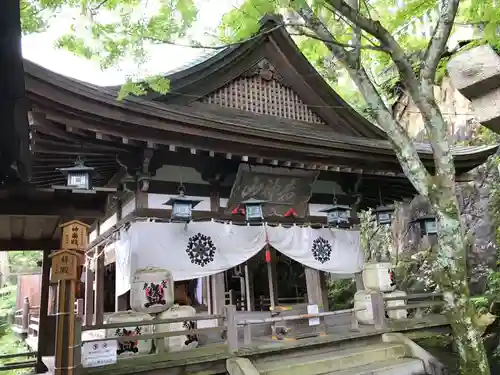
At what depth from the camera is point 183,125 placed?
21.8 ft

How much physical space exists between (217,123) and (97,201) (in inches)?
98.0

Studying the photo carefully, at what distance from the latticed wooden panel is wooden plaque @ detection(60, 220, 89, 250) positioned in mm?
4640

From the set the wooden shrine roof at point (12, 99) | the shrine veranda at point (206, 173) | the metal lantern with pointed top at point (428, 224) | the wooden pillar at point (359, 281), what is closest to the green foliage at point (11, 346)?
the shrine veranda at point (206, 173)

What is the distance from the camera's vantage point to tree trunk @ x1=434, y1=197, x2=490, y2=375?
5.00 m

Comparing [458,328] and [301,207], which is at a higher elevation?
[301,207]

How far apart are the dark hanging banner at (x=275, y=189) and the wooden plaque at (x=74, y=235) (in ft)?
12.0

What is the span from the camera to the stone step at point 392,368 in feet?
22.4

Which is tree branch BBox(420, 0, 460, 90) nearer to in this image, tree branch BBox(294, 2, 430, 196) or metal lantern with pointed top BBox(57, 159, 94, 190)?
tree branch BBox(294, 2, 430, 196)

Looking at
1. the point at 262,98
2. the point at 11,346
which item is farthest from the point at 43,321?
the point at 11,346

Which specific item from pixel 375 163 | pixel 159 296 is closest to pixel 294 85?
pixel 375 163

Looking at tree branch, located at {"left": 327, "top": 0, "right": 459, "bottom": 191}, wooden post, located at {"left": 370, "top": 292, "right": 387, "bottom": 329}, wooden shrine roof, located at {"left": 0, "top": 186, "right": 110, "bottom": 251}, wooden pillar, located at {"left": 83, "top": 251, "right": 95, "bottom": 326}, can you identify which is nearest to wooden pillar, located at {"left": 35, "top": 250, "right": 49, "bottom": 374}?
wooden pillar, located at {"left": 83, "top": 251, "right": 95, "bottom": 326}

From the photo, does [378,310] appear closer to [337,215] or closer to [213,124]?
[337,215]

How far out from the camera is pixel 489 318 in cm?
1045

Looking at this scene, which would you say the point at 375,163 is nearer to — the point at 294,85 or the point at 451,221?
the point at 294,85
